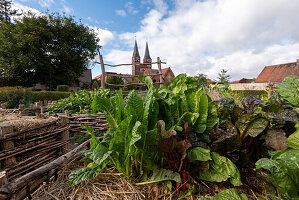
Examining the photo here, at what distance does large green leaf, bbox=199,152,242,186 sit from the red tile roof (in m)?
29.5

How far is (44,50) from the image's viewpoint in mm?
15812

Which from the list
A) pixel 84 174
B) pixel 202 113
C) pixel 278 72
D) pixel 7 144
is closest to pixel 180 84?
pixel 202 113

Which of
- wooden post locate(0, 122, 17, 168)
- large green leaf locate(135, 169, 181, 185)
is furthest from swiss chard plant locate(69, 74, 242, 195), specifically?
wooden post locate(0, 122, 17, 168)

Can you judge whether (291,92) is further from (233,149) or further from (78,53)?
A: (78,53)

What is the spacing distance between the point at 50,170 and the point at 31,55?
18.1m

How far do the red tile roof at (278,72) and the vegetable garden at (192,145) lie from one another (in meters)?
29.3

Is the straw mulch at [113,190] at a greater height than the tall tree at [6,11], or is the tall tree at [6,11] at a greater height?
the tall tree at [6,11]

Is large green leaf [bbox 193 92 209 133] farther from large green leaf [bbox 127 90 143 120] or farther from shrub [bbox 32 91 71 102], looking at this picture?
shrub [bbox 32 91 71 102]

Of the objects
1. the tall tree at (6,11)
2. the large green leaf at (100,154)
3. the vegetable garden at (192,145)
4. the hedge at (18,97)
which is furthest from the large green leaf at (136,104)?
the tall tree at (6,11)

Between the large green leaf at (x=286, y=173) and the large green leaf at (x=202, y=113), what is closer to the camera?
the large green leaf at (x=286, y=173)

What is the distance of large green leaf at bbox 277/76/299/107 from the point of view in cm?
77

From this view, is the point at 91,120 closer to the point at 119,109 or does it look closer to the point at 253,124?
the point at 119,109

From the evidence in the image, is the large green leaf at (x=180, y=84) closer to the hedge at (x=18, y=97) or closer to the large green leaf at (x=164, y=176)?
the large green leaf at (x=164, y=176)

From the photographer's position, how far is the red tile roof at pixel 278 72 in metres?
22.7
